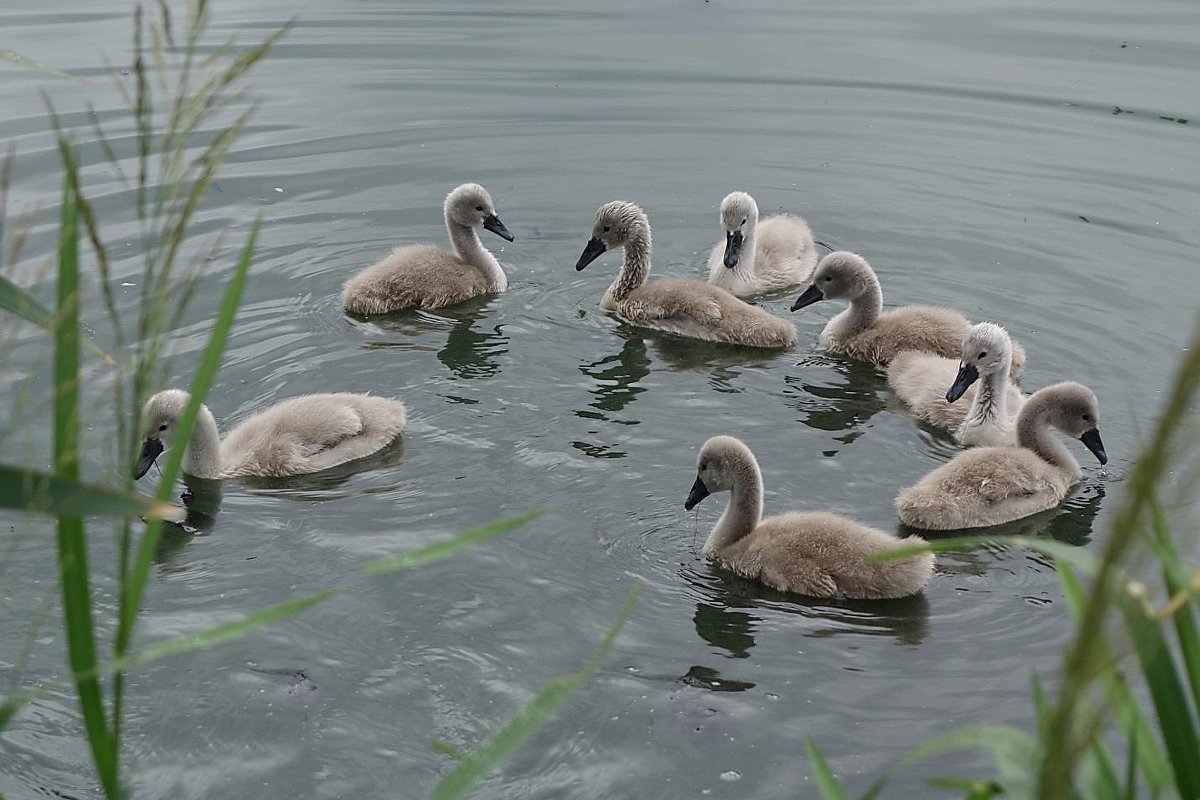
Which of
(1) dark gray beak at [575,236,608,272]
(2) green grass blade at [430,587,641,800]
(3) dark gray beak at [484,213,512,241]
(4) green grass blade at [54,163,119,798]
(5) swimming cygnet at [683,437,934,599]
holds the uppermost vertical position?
(4) green grass blade at [54,163,119,798]

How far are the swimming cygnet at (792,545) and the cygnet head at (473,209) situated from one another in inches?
130

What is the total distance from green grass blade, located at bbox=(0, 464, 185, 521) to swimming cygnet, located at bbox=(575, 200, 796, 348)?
5945 millimetres

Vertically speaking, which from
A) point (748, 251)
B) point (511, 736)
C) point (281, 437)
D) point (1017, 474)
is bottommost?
point (281, 437)

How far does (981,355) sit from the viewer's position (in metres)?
6.59

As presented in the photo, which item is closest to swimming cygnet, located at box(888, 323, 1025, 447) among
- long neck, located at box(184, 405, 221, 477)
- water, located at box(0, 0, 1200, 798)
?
water, located at box(0, 0, 1200, 798)

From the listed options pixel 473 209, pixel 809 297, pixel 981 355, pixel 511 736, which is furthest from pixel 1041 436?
pixel 511 736

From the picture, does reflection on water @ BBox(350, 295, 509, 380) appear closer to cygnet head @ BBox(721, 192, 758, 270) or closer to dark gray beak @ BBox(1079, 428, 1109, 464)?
cygnet head @ BBox(721, 192, 758, 270)

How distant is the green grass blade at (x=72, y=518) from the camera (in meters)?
1.79

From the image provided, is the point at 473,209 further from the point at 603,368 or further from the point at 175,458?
the point at 175,458

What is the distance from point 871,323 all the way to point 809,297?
0.44 meters

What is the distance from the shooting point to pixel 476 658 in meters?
4.67

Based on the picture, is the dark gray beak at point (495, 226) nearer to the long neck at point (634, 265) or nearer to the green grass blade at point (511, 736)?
the long neck at point (634, 265)

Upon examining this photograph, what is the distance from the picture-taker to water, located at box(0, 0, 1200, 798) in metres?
4.34

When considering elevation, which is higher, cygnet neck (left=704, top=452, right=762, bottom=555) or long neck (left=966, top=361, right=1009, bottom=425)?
long neck (left=966, top=361, right=1009, bottom=425)
